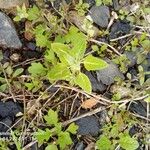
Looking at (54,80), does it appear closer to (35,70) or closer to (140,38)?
(35,70)

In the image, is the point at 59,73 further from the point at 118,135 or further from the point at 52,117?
the point at 118,135

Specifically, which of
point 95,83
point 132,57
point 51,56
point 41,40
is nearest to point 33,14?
point 41,40

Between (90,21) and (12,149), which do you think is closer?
(12,149)

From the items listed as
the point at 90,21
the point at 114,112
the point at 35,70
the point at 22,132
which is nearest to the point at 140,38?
the point at 90,21

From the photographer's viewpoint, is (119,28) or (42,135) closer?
(42,135)

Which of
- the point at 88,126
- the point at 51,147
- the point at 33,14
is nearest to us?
the point at 51,147

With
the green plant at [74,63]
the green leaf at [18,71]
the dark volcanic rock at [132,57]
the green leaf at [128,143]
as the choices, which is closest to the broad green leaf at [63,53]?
the green plant at [74,63]

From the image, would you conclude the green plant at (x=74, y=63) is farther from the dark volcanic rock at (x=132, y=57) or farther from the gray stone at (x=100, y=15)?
the dark volcanic rock at (x=132, y=57)
